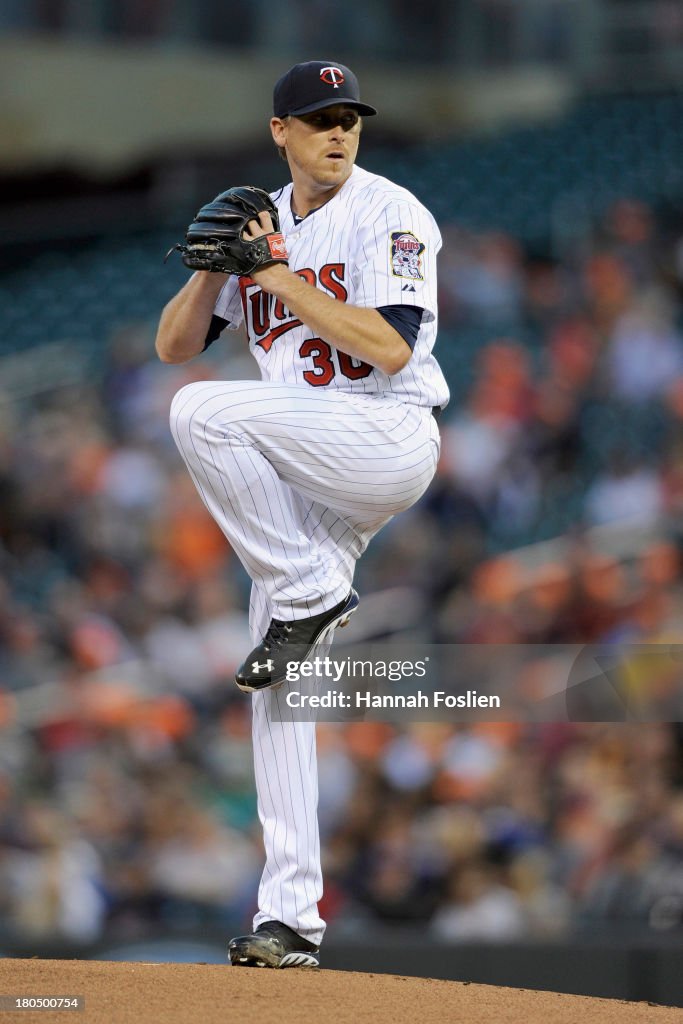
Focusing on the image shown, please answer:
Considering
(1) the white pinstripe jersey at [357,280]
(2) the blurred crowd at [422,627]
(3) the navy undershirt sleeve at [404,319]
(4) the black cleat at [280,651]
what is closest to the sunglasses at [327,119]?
(1) the white pinstripe jersey at [357,280]

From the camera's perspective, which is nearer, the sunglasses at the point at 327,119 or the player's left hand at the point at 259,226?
the player's left hand at the point at 259,226

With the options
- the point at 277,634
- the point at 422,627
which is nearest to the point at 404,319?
the point at 277,634

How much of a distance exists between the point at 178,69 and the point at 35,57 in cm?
126

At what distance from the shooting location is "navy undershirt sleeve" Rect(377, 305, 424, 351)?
9.90 feet

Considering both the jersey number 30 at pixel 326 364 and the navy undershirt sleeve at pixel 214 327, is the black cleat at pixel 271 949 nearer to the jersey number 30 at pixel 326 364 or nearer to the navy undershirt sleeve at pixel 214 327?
the jersey number 30 at pixel 326 364

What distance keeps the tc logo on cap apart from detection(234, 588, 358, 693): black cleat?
112 centimetres

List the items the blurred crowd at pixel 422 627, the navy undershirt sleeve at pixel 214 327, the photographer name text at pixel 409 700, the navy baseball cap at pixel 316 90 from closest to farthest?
the navy baseball cap at pixel 316 90 < the navy undershirt sleeve at pixel 214 327 < the photographer name text at pixel 409 700 < the blurred crowd at pixel 422 627

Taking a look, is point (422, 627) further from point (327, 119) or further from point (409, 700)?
point (327, 119)

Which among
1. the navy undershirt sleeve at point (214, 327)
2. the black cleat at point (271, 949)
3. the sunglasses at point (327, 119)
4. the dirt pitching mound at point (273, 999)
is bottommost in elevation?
the dirt pitching mound at point (273, 999)

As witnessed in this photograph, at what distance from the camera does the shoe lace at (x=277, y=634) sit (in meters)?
3.14

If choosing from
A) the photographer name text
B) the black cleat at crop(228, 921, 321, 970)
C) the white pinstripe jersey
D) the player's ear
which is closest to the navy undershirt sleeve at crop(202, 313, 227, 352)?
the white pinstripe jersey

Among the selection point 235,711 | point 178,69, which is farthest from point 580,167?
point 235,711

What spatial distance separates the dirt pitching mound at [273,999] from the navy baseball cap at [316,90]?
1836mm

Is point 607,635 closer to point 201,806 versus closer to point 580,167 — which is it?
point 201,806
